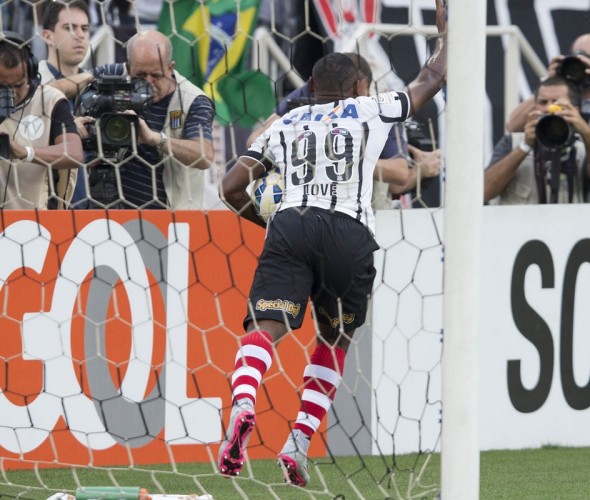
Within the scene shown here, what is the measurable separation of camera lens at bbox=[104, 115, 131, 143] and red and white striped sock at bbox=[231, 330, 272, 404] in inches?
41.6

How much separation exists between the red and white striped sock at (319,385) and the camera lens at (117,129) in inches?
45.4

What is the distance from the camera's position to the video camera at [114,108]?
511 cm

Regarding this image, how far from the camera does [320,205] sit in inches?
183

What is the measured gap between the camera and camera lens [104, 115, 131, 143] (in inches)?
201

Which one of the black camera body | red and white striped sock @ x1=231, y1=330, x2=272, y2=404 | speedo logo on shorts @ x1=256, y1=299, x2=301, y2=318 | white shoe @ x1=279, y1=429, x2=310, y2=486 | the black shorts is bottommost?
white shoe @ x1=279, y1=429, x2=310, y2=486

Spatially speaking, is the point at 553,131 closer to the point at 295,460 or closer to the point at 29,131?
the point at 295,460

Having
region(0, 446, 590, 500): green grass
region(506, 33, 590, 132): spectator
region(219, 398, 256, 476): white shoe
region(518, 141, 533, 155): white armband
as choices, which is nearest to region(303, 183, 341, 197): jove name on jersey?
region(219, 398, 256, 476): white shoe

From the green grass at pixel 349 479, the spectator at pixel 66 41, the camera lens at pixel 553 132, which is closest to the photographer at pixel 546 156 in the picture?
the camera lens at pixel 553 132

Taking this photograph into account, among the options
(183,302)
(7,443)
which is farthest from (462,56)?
(7,443)

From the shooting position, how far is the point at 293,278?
15.1 feet

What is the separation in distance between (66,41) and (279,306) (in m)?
2.13

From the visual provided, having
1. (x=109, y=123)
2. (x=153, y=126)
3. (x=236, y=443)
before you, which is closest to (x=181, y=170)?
(x=153, y=126)

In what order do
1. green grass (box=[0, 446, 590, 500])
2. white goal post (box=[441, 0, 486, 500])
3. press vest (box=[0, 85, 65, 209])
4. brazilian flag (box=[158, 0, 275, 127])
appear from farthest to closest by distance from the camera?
brazilian flag (box=[158, 0, 275, 127]) → press vest (box=[0, 85, 65, 209]) → green grass (box=[0, 446, 590, 500]) → white goal post (box=[441, 0, 486, 500])

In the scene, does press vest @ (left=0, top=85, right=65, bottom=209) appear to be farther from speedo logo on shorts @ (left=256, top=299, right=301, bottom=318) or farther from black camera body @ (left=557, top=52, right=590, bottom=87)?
black camera body @ (left=557, top=52, right=590, bottom=87)
